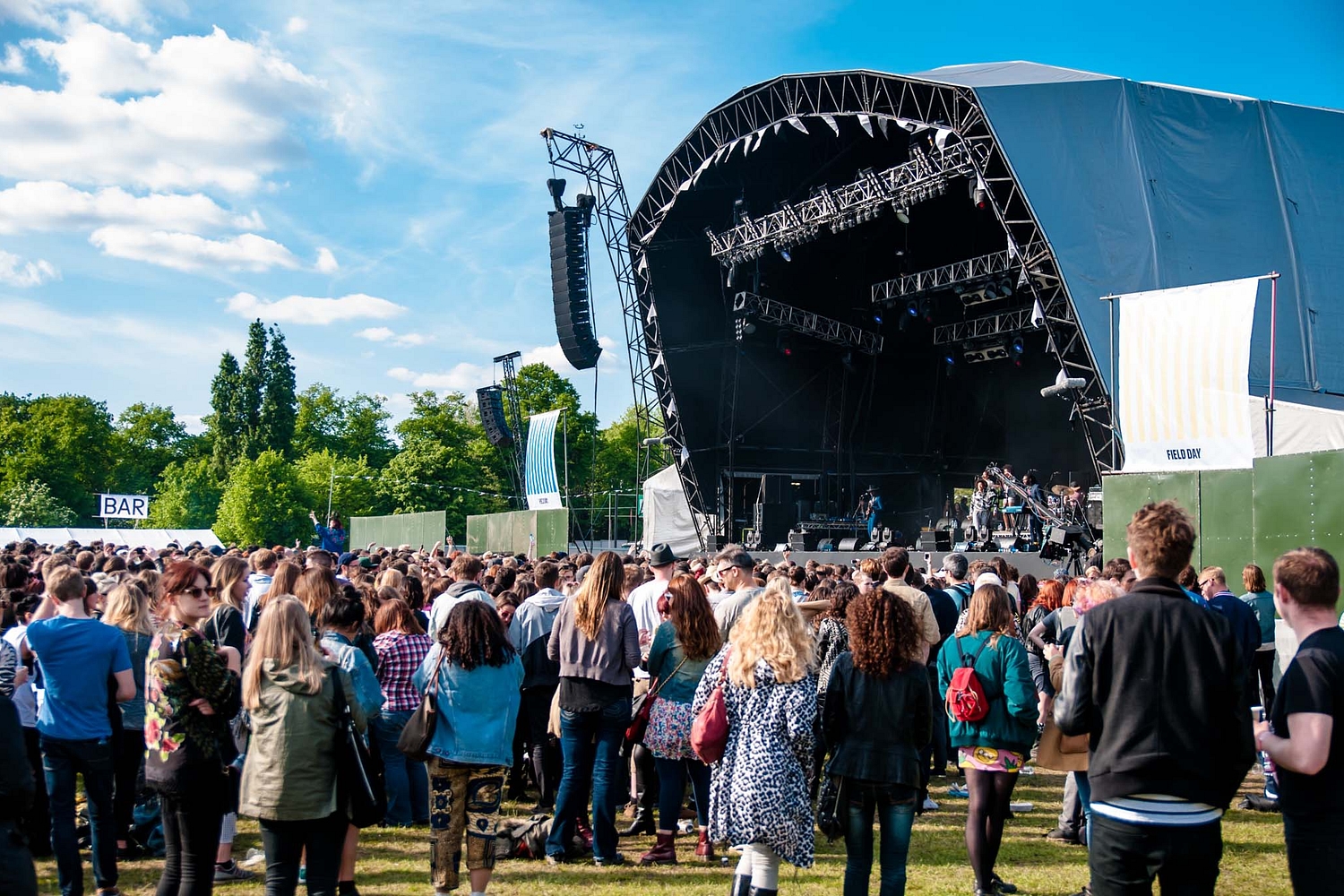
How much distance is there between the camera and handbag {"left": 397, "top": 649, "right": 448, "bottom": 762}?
14.9ft

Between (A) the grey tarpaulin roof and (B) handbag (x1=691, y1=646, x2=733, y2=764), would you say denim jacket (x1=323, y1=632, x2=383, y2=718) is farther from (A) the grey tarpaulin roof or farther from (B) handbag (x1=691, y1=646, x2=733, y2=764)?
(A) the grey tarpaulin roof

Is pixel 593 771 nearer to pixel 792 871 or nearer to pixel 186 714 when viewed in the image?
pixel 792 871

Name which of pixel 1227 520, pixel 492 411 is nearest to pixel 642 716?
pixel 1227 520

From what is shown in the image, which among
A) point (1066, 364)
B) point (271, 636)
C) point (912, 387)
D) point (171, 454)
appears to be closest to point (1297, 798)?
point (271, 636)

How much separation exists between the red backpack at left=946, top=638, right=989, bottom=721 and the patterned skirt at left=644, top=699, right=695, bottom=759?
1.40m

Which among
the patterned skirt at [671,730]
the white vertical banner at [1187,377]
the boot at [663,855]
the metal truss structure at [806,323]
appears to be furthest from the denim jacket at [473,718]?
the metal truss structure at [806,323]

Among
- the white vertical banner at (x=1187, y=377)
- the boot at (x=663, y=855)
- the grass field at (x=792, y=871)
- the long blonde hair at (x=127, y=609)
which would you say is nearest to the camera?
the long blonde hair at (x=127, y=609)

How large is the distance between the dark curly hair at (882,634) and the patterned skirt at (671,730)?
1.63 m

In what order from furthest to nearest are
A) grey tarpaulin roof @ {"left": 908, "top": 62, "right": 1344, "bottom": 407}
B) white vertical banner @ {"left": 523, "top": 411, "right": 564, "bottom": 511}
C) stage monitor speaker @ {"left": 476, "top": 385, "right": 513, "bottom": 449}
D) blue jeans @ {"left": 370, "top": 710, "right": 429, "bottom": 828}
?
stage monitor speaker @ {"left": 476, "top": 385, "right": 513, "bottom": 449} → white vertical banner @ {"left": 523, "top": 411, "right": 564, "bottom": 511} → grey tarpaulin roof @ {"left": 908, "top": 62, "right": 1344, "bottom": 407} → blue jeans @ {"left": 370, "top": 710, "right": 429, "bottom": 828}

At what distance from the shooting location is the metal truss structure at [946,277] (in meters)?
19.2

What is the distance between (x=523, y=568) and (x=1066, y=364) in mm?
10952

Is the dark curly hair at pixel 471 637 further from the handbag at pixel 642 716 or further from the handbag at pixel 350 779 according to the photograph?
the handbag at pixel 642 716

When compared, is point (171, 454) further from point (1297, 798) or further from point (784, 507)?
point (1297, 798)

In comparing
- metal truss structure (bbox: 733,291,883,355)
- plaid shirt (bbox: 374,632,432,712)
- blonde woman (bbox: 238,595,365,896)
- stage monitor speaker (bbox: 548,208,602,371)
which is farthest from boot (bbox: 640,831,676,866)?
stage monitor speaker (bbox: 548,208,602,371)
